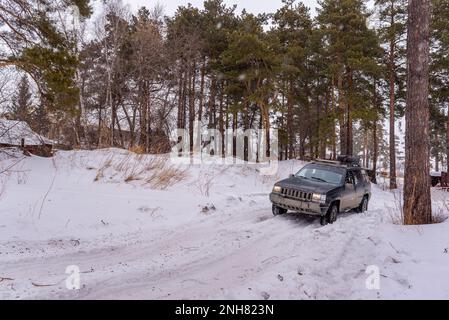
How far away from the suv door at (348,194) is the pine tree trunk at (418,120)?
8.77 feet

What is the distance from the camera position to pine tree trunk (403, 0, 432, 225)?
684 centimetres

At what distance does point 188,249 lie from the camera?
6234mm

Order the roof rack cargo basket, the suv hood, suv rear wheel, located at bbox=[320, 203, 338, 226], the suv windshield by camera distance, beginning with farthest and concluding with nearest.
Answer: the roof rack cargo basket → the suv windshield → the suv hood → suv rear wheel, located at bbox=[320, 203, 338, 226]

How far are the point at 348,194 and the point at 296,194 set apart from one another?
6.65 feet

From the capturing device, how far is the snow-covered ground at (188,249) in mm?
4277

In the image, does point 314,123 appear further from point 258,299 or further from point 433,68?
Answer: point 258,299

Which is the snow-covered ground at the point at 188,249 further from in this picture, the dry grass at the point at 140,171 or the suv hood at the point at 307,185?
the dry grass at the point at 140,171

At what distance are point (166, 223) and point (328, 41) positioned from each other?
2386cm

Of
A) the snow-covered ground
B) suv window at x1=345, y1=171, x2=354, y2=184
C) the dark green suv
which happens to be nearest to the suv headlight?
the dark green suv

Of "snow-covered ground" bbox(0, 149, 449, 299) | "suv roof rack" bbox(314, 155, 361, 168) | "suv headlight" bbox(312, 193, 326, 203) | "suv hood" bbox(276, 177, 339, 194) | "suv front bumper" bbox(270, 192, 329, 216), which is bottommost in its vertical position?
"snow-covered ground" bbox(0, 149, 449, 299)

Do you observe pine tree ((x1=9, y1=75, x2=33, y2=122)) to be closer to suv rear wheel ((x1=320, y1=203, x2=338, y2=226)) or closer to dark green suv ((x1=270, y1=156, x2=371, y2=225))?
dark green suv ((x1=270, y1=156, x2=371, y2=225))

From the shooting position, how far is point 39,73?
9.14m
